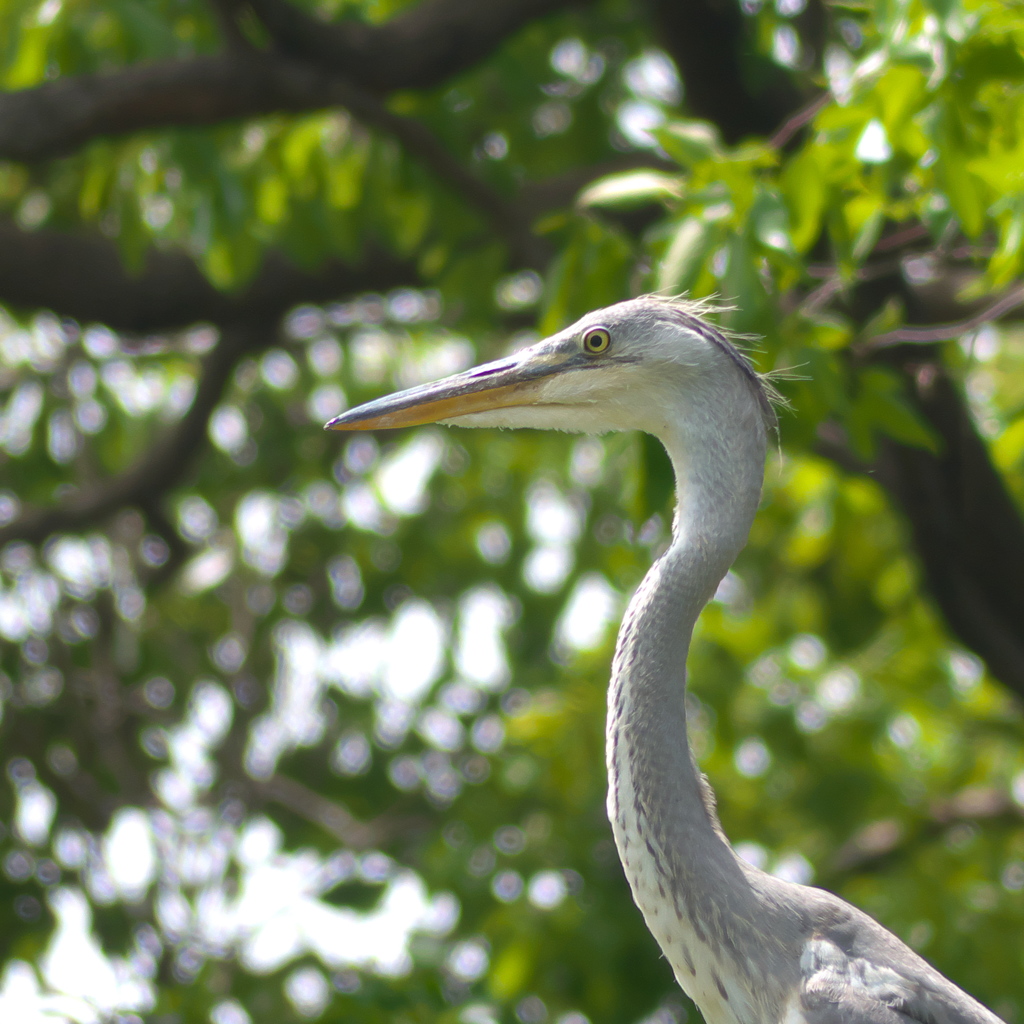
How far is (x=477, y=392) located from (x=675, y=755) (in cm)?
77

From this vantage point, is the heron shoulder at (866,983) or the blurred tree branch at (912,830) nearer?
the heron shoulder at (866,983)

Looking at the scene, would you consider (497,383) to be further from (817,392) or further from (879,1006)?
(879,1006)

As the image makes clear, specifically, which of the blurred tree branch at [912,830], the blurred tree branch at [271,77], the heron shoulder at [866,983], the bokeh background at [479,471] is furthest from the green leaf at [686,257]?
the blurred tree branch at [912,830]

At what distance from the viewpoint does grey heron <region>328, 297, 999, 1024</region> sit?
2.04 meters

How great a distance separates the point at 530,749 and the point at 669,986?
113 cm

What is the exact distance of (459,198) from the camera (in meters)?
4.37

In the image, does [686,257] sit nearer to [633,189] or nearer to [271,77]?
[633,189]

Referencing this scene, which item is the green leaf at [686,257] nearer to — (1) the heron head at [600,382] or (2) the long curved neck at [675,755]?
(1) the heron head at [600,382]

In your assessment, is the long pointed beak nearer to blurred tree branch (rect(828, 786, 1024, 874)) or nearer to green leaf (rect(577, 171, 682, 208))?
green leaf (rect(577, 171, 682, 208))

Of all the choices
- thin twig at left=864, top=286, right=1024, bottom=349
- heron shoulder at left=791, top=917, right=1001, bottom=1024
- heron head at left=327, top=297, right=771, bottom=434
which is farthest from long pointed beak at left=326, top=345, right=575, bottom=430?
heron shoulder at left=791, top=917, right=1001, bottom=1024

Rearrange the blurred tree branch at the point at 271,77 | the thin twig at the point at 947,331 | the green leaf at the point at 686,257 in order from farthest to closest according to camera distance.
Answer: the blurred tree branch at the point at 271,77 < the thin twig at the point at 947,331 < the green leaf at the point at 686,257

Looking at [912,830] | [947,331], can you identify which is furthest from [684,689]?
[912,830]

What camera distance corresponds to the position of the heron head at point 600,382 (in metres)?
2.28

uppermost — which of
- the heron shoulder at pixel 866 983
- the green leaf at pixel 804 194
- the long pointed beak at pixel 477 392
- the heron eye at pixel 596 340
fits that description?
the green leaf at pixel 804 194
